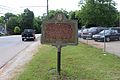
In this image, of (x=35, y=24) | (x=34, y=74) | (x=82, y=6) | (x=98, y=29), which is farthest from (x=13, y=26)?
(x=34, y=74)

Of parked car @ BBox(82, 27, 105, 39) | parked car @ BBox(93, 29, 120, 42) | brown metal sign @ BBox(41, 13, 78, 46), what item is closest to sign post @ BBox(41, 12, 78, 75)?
brown metal sign @ BBox(41, 13, 78, 46)

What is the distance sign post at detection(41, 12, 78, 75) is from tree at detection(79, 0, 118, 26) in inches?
1522

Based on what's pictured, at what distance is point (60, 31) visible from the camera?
11.1 metres

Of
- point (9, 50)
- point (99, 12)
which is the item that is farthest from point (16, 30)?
point (9, 50)

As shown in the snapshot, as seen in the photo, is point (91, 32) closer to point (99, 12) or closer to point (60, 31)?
point (99, 12)

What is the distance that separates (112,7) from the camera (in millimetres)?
51125

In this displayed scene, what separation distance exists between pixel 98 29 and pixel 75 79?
1395 inches

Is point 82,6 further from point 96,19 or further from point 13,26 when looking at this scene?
point 13,26

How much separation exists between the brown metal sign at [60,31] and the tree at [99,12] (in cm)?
3866

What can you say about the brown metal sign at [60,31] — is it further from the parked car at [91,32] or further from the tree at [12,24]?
the tree at [12,24]

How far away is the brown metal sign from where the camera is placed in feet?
36.4

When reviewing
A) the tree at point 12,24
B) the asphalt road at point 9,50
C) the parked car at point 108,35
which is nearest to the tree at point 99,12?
the parked car at point 108,35

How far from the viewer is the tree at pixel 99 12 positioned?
49875 mm

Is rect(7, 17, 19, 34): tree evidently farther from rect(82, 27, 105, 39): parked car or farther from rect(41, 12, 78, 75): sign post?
rect(41, 12, 78, 75): sign post
